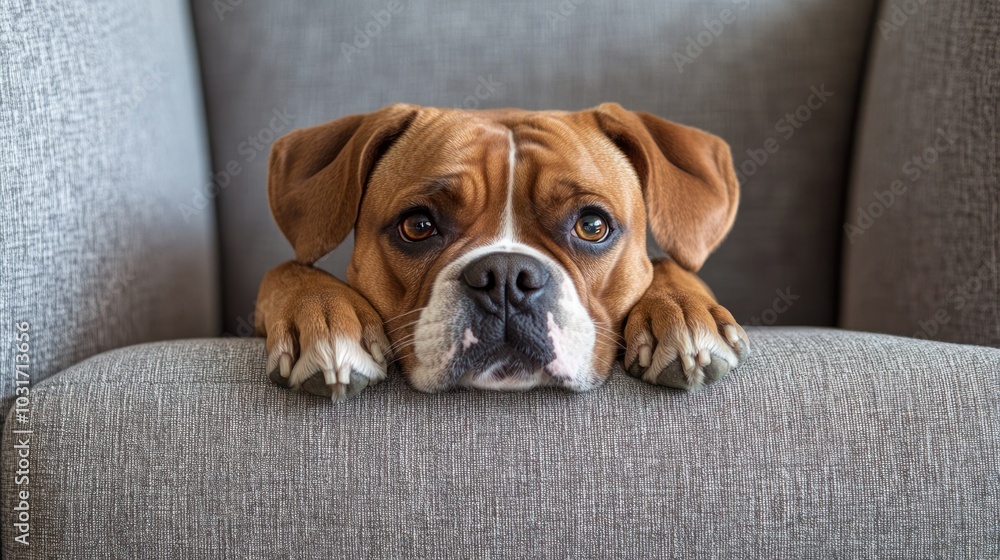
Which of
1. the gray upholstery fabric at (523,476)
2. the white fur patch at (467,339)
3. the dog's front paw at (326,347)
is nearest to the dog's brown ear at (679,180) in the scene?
the white fur patch at (467,339)

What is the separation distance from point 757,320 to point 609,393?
1866 millimetres

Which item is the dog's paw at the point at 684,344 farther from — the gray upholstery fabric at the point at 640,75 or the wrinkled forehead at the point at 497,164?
the gray upholstery fabric at the point at 640,75

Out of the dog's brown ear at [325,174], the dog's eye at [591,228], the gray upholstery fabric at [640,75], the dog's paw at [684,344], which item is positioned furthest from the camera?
the gray upholstery fabric at [640,75]

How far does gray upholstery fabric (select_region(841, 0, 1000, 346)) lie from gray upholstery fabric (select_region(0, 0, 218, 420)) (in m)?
2.65

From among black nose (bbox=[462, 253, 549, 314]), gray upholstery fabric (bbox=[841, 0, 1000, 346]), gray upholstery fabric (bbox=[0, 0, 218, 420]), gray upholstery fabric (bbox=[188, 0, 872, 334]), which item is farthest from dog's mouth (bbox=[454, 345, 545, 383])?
gray upholstery fabric (bbox=[188, 0, 872, 334])

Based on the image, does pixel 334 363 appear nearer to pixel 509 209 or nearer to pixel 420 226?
pixel 420 226

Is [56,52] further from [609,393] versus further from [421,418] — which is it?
[609,393]

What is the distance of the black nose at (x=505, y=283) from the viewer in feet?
5.50

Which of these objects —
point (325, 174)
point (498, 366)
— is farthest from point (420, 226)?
point (498, 366)

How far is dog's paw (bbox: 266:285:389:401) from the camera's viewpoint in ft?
5.16

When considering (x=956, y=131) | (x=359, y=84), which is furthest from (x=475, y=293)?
(x=359, y=84)

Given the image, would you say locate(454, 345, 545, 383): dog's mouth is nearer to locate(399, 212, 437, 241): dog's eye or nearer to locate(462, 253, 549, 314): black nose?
locate(462, 253, 549, 314): black nose

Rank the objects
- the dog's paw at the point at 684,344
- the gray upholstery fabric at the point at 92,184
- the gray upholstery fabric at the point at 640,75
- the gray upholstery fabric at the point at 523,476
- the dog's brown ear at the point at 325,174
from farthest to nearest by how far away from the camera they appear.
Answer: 1. the gray upholstery fabric at the point at 640,75
2. the dog's brown ear at the point at 325,174
3. the gray upholstery fabric at the point at 92,184
4. the dog's paw at the point at 684,344
5. the gray upholstery fabric at the point at 523,476

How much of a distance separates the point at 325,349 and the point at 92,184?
1.13 meters
